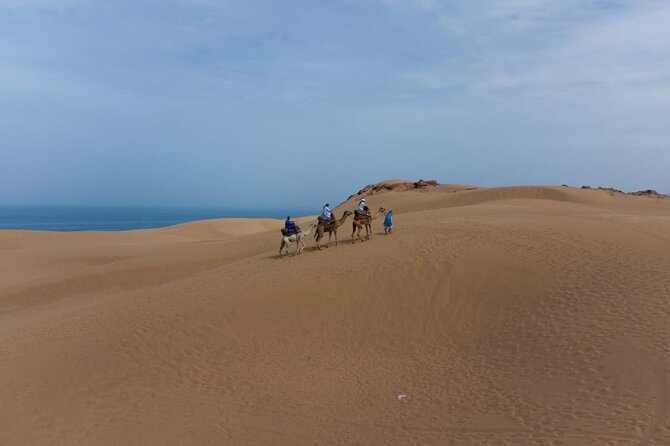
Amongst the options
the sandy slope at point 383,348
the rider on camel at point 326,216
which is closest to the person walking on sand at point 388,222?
the sandy slope at point 383,348

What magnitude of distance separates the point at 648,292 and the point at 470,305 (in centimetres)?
408

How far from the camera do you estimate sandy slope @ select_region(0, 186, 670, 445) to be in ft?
28.0

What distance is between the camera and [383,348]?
39.9 ft

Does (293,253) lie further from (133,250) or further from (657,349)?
(133,250)

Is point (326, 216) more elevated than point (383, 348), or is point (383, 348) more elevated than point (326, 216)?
point (326, 216)

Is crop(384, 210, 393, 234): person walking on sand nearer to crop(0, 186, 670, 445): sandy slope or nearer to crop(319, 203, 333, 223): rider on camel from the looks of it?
crop(0, 186, 670, 445): sandy slope

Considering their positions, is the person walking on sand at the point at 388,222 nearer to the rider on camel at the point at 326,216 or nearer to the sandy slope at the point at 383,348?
the sandy slope at the point at 383,348

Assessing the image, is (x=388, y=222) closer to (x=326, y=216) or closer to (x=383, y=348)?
(x=326, y=216)

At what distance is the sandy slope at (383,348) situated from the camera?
853 centimetres

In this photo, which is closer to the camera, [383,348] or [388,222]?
[383,348]

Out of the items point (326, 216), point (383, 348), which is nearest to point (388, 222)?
point (326, 216)

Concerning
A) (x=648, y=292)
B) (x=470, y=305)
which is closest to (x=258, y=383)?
(x=470, y=305)

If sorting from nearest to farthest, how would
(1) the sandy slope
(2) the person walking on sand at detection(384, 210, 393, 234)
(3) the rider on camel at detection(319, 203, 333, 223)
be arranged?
(1) the sandy slope → (3) the rider on camel at detection(319, 203, 333, 223) → (2) the person walking on sand at detection(384, 210, 393, 234)

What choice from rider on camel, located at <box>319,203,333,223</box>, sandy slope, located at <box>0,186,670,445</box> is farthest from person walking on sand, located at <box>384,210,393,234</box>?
rider on camel, located at <box>319,203,333,223</box>
